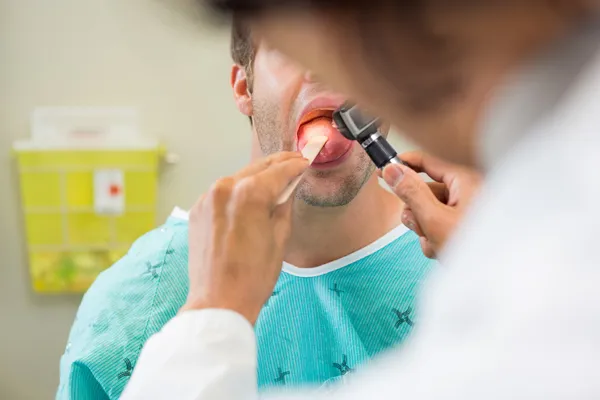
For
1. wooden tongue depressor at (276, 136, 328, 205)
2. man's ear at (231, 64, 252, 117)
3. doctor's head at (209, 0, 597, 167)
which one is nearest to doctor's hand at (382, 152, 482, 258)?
wooden tongue depressor at (276, 136, 328, 205)

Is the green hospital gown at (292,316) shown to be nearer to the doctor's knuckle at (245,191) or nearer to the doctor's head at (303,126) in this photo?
the doctor's head at (303,126)

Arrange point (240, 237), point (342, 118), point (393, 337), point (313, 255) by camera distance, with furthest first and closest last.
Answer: point (313, 255), point (393, 337), point (342, 118), point (240, 237)

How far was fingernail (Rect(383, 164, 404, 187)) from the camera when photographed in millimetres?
906

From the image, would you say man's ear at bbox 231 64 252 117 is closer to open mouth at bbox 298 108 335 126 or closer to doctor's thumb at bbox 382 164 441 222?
open mouth at bbox 298 108 335 126

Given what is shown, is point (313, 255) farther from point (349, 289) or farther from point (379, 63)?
point (379, 63)

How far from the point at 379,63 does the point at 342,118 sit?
575mm

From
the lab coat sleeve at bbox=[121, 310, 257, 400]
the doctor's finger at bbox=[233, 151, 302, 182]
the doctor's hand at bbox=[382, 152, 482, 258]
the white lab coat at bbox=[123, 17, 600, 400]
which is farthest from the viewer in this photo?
the doctor's hand at bbox=[382, 152, 482, 258]

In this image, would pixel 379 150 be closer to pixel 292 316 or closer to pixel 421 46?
pixel 292 316

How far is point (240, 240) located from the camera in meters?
0.71

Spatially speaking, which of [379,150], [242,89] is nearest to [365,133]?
[379,150]

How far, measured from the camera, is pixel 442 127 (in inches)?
14.7

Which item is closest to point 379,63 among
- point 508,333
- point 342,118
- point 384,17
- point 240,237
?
point 384,17

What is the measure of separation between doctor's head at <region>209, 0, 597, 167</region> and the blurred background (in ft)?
3.81

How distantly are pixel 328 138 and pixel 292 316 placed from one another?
30cm
